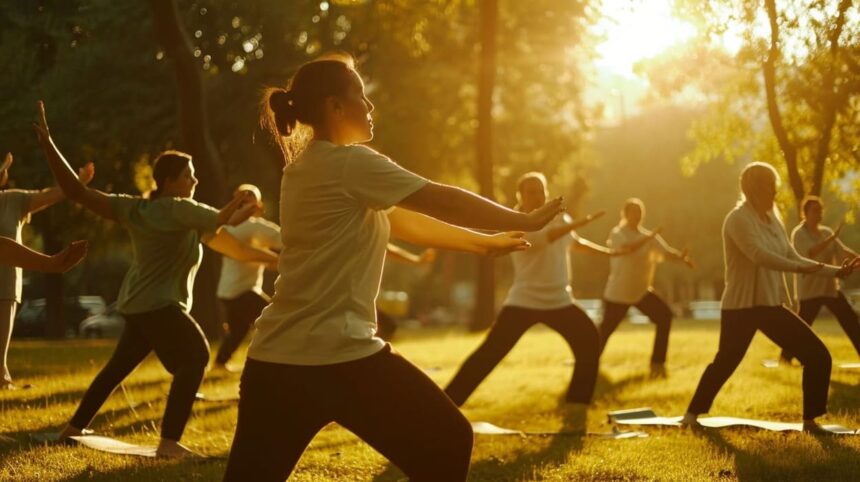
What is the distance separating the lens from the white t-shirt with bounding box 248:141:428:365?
13.2ft

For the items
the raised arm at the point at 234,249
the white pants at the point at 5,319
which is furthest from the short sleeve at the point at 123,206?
the white pants at the point at 5,319

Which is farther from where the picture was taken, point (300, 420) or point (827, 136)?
point (827, 136)

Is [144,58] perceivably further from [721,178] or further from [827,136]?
[721,178]

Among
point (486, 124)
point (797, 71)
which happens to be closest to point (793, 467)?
point (797, 71)

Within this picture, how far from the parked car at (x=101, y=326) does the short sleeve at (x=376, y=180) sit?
37419 mm

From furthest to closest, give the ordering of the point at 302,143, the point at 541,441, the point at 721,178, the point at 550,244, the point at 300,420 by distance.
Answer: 1. the point at 721,178
2. the point at 550,244
3. the point at 541,441
4. the point at 302,143
5. the point at 300,420

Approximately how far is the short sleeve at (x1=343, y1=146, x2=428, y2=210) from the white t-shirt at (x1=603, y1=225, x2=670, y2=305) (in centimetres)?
1078

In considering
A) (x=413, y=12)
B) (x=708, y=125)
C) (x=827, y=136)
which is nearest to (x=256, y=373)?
(x=827, y=136)

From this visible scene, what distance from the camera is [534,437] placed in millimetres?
9141

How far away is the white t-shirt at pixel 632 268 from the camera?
14.6 metres

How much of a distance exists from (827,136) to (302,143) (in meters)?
12.8

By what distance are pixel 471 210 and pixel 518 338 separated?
6.28m

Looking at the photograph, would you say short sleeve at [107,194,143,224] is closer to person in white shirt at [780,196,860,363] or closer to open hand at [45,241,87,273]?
open hand at [45,241,87,273]

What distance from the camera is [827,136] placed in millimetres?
15656
